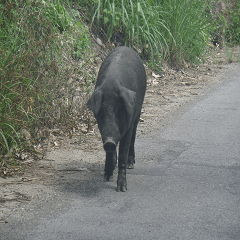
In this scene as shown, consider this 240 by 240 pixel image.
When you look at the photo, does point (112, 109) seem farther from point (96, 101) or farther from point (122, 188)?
point (122, 188)

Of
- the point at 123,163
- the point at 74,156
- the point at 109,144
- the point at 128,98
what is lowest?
the point at 74,156

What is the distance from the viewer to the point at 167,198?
10.8 ft

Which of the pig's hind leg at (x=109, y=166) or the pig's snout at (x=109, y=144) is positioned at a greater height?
the pig's snout at (x=109, y=144)

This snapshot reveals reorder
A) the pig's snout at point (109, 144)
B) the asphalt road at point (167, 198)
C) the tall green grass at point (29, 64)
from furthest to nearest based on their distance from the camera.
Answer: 1. the tall green grass at point (29, 64)
2. the pig's snout at point (109, 144)
3. the asphalt road at point (167, 198)

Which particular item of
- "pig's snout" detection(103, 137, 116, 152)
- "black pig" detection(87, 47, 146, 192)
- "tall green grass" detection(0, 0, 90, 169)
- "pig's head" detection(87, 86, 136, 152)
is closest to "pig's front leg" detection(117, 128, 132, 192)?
"black pig" detection(87, 47, 146, 192)

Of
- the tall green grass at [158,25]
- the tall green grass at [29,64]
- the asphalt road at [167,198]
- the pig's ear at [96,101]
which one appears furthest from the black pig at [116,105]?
the tall green grass at [158,25]

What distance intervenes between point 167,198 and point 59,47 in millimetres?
3031

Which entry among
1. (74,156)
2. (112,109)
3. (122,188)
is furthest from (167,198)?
(74,156)

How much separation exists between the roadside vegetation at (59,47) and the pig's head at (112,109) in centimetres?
92

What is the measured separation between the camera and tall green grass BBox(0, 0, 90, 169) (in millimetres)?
3906

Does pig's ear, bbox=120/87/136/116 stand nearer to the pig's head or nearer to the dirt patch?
the pig's head

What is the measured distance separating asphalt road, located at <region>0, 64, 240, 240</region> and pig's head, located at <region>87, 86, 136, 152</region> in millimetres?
537

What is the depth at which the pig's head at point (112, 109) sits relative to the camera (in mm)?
3227

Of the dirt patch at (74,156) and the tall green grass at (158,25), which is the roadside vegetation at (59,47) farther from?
the dirt patch at (74,156)
